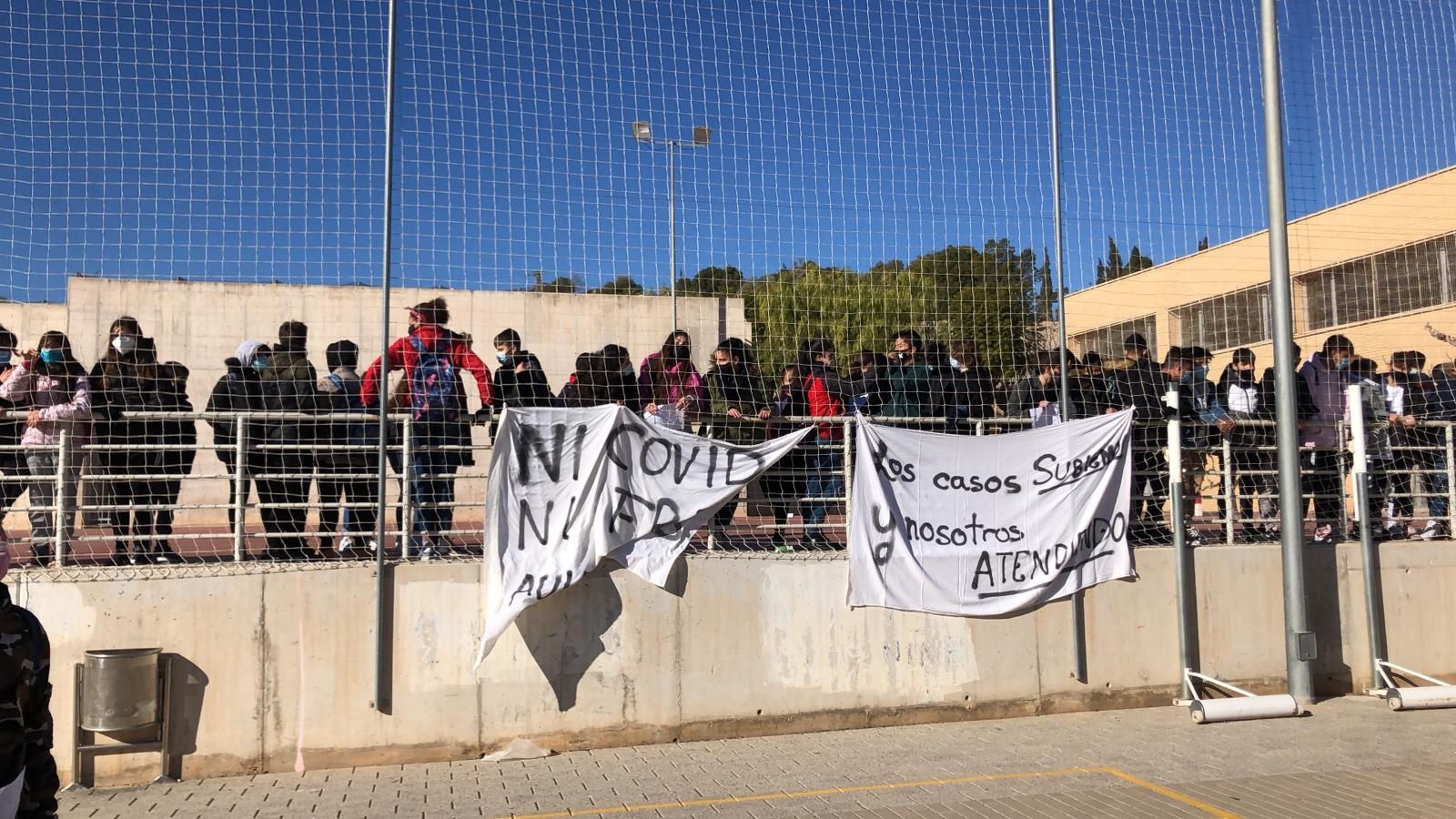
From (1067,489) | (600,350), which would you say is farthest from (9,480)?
(1067,489)

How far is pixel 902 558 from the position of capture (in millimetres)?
8195

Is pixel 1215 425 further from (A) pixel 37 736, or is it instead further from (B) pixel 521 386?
(A) pixel 37 736

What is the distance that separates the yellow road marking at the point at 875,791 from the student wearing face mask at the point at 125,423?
345 centimetres

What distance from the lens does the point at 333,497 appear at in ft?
26.3

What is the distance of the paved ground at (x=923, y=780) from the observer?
20.1ft

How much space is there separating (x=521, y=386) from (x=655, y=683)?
2.25m

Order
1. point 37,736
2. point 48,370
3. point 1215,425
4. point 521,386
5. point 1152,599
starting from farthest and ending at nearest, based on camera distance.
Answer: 1. point 1215,425
2. point 1152,599
3. point 521,386
4. point 48,370
5. point 37,736

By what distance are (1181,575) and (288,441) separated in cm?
645

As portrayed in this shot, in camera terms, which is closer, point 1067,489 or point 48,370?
point 48,370

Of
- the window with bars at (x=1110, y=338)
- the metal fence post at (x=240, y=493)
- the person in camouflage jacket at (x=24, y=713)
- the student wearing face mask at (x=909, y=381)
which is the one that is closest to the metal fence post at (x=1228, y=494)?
the window with bars at (x=1110, y=338)

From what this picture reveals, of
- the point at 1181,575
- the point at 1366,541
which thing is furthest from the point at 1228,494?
the point at 1366,541

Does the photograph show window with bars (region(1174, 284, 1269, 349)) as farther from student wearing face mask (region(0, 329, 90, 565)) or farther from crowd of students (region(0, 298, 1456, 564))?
student wearing face mask (region(0, 329, 90, 565))

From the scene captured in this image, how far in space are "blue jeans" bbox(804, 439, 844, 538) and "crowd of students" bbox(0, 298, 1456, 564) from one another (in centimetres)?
2

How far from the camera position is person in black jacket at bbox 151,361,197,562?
7633mm
